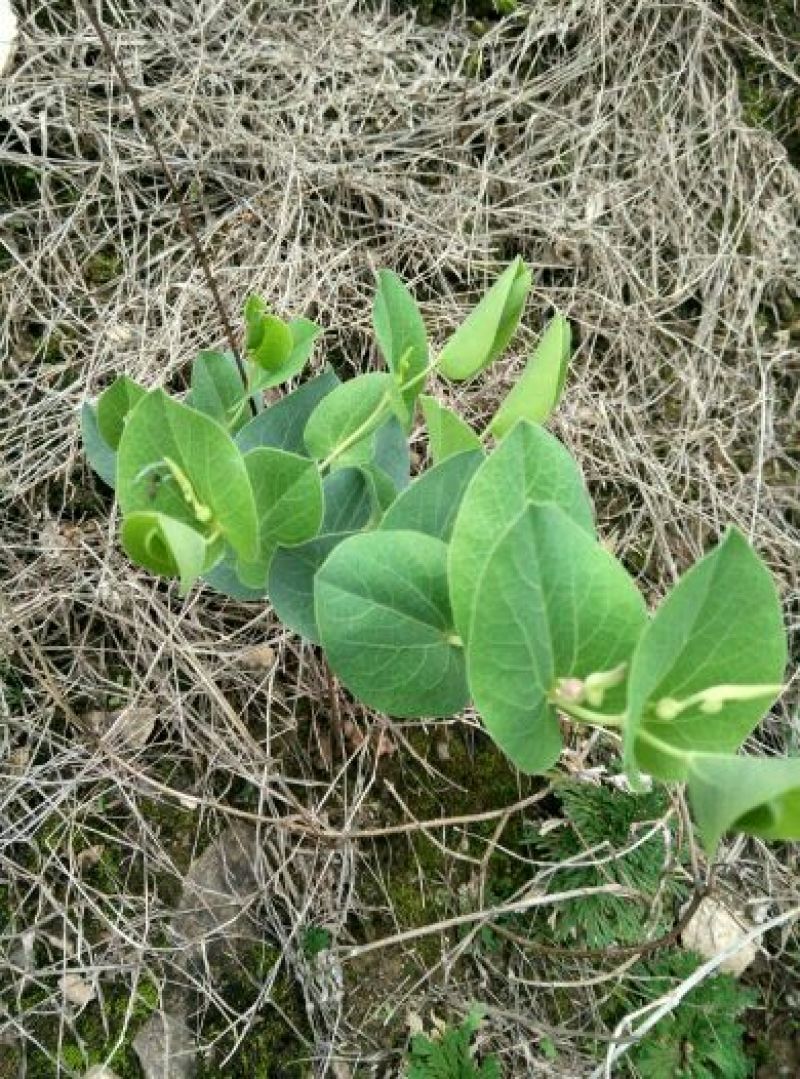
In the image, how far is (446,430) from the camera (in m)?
0.86

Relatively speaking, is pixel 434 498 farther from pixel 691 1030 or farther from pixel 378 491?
pixel 691 1030

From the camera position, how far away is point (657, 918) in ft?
4.14

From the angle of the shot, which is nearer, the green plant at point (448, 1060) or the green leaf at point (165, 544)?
the green leaf at point (165, 544)

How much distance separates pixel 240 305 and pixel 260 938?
83 centimetres

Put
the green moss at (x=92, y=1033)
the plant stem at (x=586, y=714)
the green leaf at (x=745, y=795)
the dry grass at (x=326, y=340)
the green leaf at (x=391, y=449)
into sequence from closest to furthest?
1. the green leaf at (x=745, y=795)
2. the plant stem at (x=586, y=714)
3. the green leaf at (x=391, y=449)
4. the green moss at (x=92, y=1033)
5. the dry grass at (x=326, y=340)

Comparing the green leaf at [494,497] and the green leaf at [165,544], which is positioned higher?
the green leaf at [494,497]

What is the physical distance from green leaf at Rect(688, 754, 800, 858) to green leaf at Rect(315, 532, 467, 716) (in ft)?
0.68

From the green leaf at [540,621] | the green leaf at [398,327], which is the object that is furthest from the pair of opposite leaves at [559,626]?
the green leaf at [398,327]

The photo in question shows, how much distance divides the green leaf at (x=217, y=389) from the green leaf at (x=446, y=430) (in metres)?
0.17

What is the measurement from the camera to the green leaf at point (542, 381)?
31.8 inches

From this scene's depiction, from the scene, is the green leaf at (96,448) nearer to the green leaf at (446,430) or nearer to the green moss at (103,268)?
the green leaf at (446,430)

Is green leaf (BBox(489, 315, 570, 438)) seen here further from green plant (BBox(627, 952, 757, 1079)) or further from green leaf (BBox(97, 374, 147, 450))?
green plant (BBox(627, 952, 757, 1079))

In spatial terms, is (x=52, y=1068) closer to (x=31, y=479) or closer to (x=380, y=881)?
(x=380, y=881)

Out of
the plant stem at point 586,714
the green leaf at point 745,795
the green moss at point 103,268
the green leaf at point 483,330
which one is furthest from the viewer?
the green moss at point 103,268
